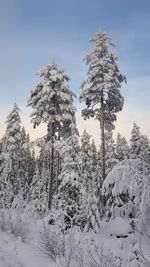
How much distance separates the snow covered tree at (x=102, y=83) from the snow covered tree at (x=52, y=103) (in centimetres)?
181

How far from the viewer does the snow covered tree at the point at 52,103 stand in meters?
25.7

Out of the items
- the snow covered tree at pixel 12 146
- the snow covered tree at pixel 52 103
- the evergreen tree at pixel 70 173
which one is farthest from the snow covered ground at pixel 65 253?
the snow covered tree at pixel 12 146

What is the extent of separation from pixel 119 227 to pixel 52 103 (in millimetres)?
15102

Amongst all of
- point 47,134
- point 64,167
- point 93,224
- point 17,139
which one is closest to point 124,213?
point 93,224

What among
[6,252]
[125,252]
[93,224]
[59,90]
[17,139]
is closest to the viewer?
[6,252]

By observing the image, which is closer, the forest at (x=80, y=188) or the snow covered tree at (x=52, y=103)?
the forest at (x=80, y=188)

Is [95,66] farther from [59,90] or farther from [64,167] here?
[64,167]

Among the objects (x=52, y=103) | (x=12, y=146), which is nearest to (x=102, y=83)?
(x=52, y=103)

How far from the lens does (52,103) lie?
26.3 m

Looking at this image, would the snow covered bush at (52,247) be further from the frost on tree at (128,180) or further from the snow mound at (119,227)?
the snow mound at (119,227)

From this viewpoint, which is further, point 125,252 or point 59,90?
point 59,90

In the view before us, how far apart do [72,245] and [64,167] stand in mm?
12715

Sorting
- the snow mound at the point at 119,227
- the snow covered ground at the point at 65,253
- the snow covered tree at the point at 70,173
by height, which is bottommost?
the snow covered ground at the point at 65,253

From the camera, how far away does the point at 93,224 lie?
1338 centimetres
